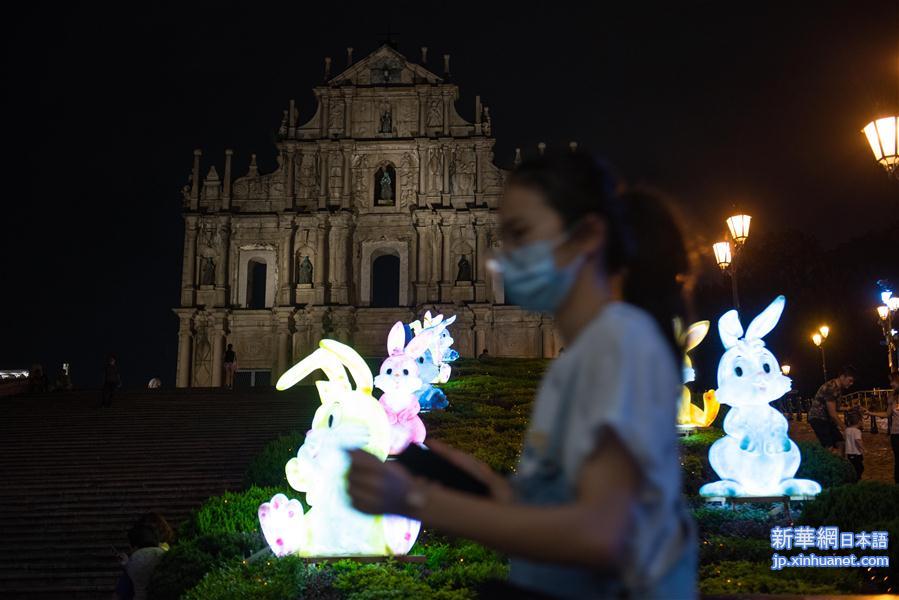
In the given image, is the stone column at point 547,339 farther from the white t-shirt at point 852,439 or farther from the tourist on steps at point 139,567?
the tourist on steps at point 139,567

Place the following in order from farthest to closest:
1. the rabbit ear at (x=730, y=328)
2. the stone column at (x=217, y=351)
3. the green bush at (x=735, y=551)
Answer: the stone column at (x=217, y=351) < the rabbit ear at (x=730, y=328) < the green bush at (x=735, y=551)

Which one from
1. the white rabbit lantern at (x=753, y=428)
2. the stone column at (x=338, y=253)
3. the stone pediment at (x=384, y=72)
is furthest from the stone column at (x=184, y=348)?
the white rabbit lantern at (x=753, y=428)

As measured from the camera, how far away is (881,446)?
57.3ft

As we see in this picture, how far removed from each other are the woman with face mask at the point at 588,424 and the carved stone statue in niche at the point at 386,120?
35999 millimetres

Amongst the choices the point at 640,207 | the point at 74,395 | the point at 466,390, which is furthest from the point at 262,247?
the point at 640,207

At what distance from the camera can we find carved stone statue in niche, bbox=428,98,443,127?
3684 centimetres

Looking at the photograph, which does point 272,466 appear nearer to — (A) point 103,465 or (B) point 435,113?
(A) point 103,465

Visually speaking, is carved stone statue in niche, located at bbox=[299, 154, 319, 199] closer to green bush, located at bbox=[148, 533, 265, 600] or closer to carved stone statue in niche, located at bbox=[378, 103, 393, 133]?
carved stone statue in niche, located at bbox=[378, 103, 393, 133]

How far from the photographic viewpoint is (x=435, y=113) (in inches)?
1455

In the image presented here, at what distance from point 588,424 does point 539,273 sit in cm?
35

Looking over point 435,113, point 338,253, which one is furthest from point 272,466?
point 435,113

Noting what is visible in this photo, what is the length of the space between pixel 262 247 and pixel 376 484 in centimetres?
3621

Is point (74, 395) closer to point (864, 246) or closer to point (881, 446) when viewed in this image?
point (881, 446)

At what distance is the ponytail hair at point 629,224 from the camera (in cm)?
170
